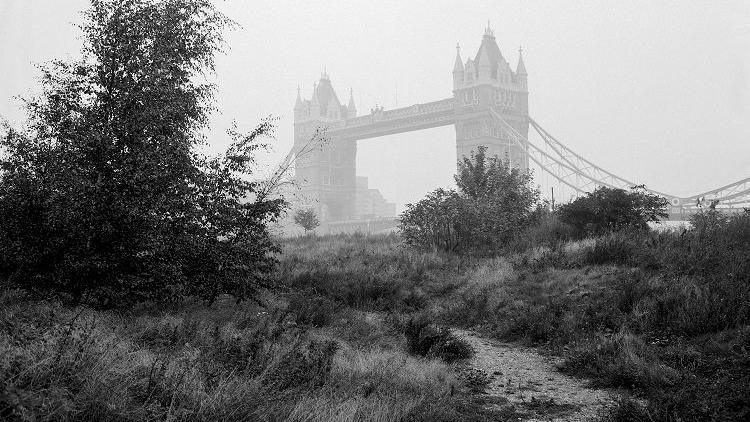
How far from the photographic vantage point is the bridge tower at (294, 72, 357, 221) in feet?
438

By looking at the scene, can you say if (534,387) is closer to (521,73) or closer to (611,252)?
(611,252)

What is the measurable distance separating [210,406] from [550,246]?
1362 centimetres

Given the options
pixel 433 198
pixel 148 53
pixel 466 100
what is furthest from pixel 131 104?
pixel 466 100

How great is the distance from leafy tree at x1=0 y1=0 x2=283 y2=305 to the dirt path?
4880mm

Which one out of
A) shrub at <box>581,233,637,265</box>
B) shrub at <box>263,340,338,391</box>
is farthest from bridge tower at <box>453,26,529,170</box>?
shrub at <box>263,340,338,391</box>

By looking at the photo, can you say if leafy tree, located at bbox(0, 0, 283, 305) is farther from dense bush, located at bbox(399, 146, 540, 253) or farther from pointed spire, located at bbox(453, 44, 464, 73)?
pointed spire, located at bbox(453, 44, 464, 73)

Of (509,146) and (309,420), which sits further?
(509,146)

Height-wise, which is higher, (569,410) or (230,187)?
(230,187)

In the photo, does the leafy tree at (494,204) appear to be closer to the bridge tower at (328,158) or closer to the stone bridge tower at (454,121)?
the stone bridge tower at (454,121)

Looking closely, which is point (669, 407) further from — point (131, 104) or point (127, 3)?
point (127, 3)

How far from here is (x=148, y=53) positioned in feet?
30.6

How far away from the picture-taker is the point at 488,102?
99.9 metres

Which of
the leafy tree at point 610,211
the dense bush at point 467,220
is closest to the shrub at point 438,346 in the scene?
the dense bush at point 467,220

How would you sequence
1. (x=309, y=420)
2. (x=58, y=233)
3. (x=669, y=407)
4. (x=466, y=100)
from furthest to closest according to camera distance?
1. (x=466, y=100)
2. (x=58, y=233)
3. (x=669, y=407)
4. (x=309, y=420)
